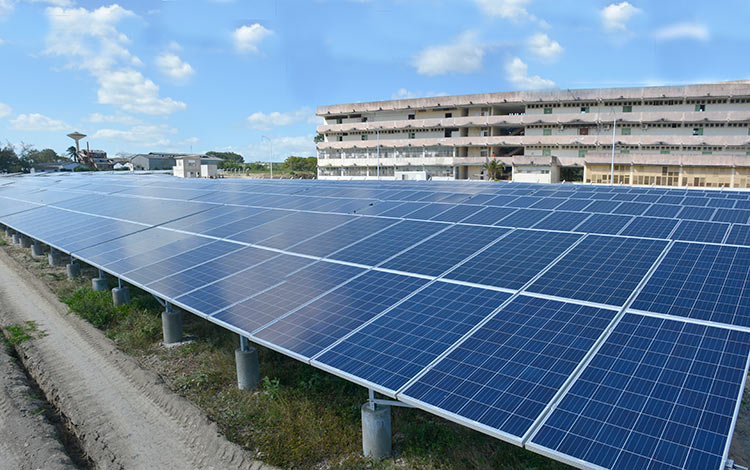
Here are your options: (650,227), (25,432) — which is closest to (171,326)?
(25,432)

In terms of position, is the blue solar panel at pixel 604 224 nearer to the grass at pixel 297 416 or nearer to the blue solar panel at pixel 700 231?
the blue solar panel at pixel 700 231

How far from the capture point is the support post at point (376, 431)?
403 inches

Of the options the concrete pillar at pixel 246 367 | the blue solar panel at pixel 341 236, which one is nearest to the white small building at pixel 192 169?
the blue solar panel at pixel 341 236

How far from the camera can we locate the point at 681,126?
73312mm

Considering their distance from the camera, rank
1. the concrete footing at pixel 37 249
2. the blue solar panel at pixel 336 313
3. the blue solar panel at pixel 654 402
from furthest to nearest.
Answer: the concrete footing at pixel 37 249
the blue solar panel at pixel 336 313
the blue solar panel at pixel 654 402

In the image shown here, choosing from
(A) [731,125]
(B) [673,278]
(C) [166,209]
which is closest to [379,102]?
(A) [731,125]

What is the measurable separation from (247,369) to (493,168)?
246 ft

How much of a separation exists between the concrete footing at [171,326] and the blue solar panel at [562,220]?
42.5 feet

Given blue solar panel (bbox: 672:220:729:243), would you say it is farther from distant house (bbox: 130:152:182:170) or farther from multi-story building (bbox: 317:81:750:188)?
distant house (bbox: 130:152:182:170)

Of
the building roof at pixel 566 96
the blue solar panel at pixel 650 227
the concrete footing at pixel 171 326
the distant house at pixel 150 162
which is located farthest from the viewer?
the distant house at pixel 150 162

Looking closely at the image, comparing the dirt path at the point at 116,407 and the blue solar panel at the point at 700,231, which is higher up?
the blue solar panel at the point at 700,231

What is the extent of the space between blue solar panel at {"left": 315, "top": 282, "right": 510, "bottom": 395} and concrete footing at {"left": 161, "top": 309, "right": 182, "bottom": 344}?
1015 cm

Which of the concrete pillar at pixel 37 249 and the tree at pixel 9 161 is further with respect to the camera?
the tree at pixel 9 161

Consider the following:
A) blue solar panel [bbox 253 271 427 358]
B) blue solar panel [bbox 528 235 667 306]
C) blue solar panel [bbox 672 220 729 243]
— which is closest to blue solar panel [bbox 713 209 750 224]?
blue solar panel [bbox 672 220 729 243]
